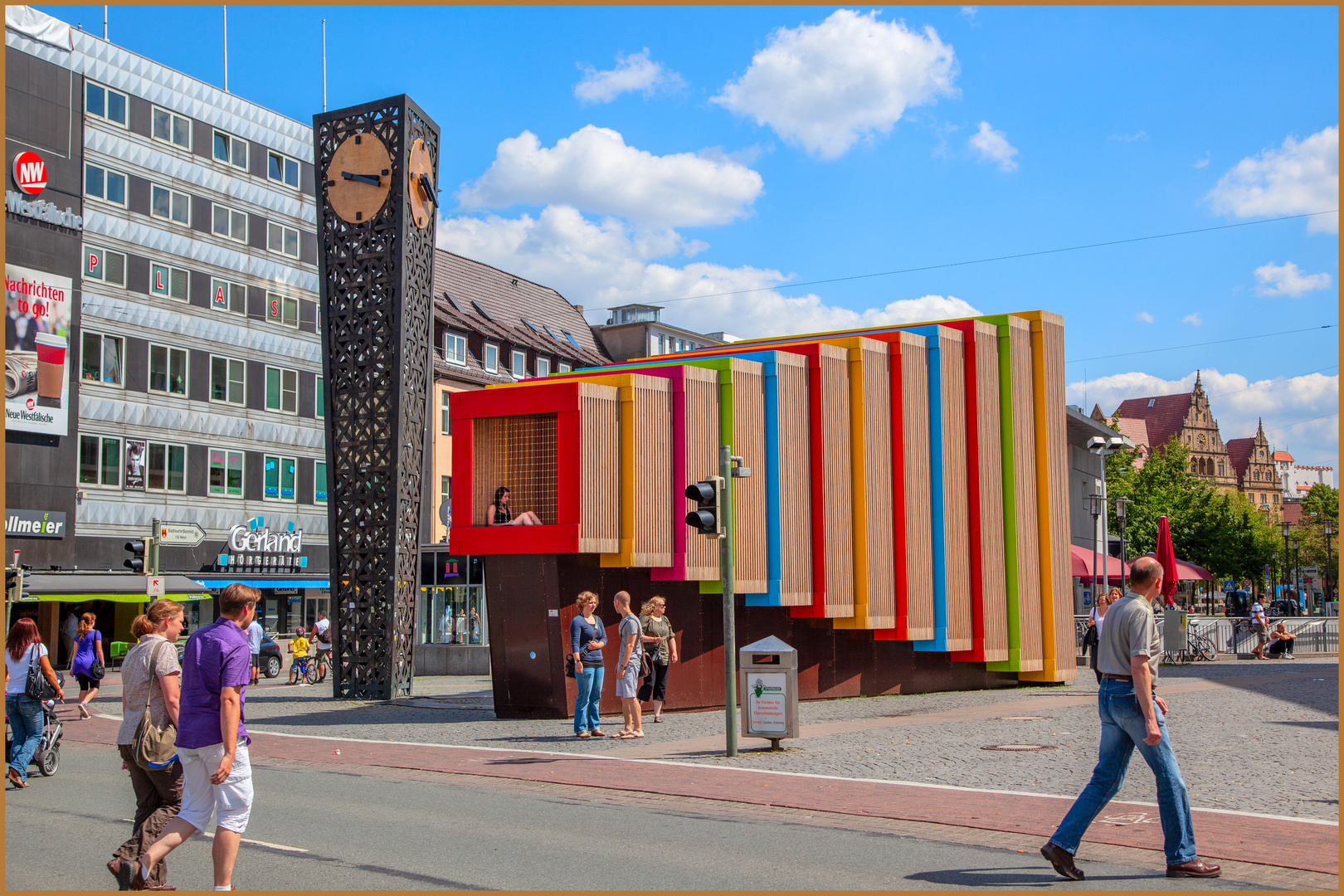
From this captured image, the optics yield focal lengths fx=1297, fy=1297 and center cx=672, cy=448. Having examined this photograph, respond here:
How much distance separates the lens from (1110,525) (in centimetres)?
7212

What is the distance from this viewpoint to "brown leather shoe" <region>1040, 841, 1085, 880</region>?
26.0 feet

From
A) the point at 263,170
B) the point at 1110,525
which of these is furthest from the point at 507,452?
the point at 1110,525

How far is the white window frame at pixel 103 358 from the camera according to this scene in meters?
41.1

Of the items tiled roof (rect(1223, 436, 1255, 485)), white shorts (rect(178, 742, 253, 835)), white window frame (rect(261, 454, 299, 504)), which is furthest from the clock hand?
tiled roof (rect(1223, 436, 1255, 485))

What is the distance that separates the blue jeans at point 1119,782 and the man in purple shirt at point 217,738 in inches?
191

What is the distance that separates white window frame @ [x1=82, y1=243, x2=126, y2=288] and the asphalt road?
3277 cm

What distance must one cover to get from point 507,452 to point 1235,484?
5822 inches

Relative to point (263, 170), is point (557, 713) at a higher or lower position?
lower

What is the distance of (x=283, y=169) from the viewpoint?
4922 centimetres

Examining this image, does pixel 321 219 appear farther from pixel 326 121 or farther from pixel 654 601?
pixel 654 601

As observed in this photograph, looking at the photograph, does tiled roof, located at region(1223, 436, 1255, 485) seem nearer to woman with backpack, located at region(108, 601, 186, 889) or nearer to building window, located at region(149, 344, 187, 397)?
building window, located at region(149, 344, 187, 397)

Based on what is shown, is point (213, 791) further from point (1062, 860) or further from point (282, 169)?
point (282, 169)

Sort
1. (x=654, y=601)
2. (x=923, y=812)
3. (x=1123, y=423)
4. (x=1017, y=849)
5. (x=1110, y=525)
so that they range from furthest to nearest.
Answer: (x=1123, y=423) → (x=1110, y=525) → (x=654, y=601) → (x=923, y=812) → (x=1017, y=849)

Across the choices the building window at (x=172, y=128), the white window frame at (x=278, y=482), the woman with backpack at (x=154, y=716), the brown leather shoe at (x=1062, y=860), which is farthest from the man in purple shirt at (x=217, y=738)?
the white window frame at (x=278, y=482)
